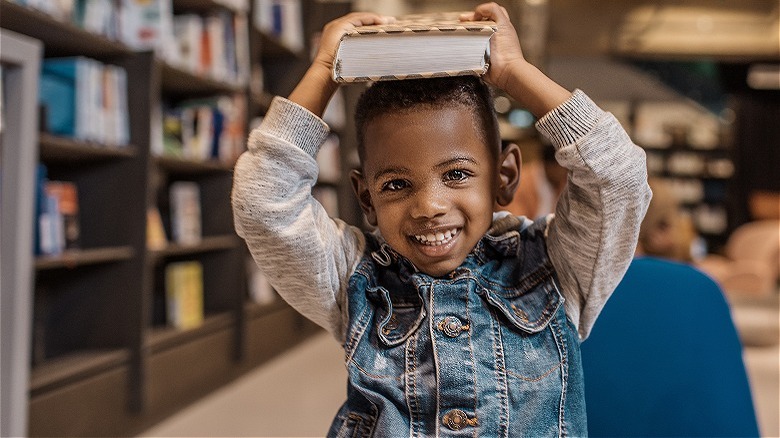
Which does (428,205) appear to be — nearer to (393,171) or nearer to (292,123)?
(393,171)

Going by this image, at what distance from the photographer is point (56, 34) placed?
2494mm

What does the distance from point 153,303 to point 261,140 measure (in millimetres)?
2846

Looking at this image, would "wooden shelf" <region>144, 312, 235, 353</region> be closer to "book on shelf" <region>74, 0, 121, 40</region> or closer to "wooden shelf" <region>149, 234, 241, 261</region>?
"wooden shelf" <region>149, 234, 241, 261</region>

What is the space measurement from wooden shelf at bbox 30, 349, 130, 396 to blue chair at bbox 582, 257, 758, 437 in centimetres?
181

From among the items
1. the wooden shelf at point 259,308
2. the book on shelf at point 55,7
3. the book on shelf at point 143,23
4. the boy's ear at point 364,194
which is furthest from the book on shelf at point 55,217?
the boy's ear at point 364,194

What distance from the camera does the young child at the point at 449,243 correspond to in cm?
87

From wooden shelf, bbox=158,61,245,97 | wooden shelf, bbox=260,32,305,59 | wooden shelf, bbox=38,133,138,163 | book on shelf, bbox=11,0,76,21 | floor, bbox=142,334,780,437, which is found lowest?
floor, bbox=142,334,780,437

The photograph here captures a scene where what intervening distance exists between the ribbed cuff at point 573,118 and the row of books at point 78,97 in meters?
2.07

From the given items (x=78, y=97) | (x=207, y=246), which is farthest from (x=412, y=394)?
(x=207, y=246)

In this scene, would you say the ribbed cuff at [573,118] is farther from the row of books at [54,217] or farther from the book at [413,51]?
the row of books at [54,217]

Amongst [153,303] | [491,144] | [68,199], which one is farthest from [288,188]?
[153,303]

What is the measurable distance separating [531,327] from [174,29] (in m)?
3.00

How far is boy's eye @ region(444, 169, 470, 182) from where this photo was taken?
0.91 m

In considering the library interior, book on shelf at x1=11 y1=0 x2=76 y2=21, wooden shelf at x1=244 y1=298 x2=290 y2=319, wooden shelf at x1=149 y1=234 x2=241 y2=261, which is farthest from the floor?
book on shelf at x1=11 y1=0 x2=76 y2=21
